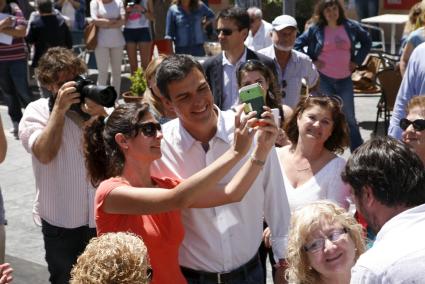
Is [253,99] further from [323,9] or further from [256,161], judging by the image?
[323,9]

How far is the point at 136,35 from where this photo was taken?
41.1 ft

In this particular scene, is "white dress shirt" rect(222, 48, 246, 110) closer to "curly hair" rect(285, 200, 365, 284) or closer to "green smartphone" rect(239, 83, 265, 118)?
"green smartphone" rect(239, 83, 265, 118)

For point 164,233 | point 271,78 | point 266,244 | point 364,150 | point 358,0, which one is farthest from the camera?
point 358,0

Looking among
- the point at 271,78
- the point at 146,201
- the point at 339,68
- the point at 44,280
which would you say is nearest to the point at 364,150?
the point at 146,201

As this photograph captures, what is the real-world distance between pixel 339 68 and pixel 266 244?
181 inches

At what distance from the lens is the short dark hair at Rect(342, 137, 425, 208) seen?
2.64m

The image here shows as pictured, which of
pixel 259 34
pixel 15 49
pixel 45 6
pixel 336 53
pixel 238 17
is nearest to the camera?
pixel 238 17

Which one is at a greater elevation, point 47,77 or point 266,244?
point 47,77

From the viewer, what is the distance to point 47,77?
4355 mm

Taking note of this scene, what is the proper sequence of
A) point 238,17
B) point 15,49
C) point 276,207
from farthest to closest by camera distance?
1. point 15,49
2. point 238,17
3. point 276,207

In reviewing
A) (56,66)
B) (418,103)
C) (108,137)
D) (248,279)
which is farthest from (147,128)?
(418,103)

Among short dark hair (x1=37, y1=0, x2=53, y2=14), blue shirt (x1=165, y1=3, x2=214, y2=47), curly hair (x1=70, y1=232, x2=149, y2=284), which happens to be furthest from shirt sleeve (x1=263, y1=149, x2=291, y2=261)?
blue shirt (x1=165, y1=3, x2=214, y2=47)

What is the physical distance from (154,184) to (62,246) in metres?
1.14

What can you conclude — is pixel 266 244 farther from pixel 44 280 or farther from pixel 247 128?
pixel 44 280
